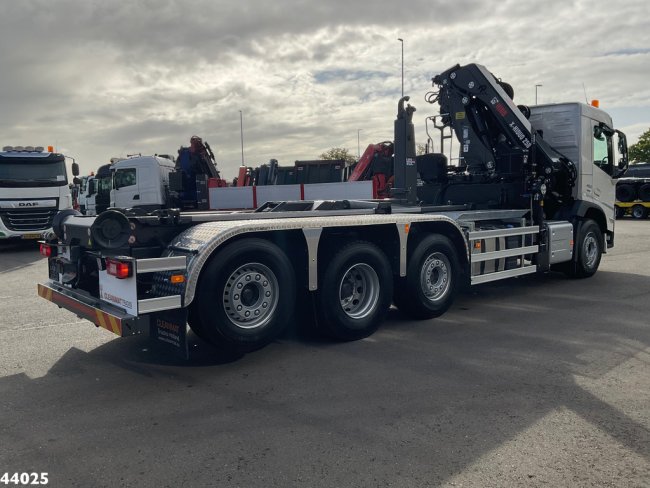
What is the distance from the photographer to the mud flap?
4.68 metres

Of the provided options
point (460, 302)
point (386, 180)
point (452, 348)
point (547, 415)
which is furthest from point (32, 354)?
point (386, 180)

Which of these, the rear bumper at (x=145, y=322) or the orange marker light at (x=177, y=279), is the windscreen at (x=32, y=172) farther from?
the orange marker light at (x=177, y=279)

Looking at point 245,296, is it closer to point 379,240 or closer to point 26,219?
point 379,240

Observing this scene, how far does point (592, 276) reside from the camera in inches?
401

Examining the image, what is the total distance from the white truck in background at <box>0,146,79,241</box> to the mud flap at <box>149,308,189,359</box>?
11.8 metres

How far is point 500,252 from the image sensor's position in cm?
779

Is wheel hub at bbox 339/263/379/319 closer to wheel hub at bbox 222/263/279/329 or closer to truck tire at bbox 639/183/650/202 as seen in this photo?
wheel hub at bbox 222/263/279/329

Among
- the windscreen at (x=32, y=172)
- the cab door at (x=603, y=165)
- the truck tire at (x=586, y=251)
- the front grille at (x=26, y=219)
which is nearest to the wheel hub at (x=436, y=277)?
the truck tire at (x=586, y=251)

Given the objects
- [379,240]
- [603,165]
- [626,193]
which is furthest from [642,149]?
[379,240]

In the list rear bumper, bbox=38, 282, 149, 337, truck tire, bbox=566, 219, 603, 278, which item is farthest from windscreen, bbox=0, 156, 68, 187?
truck tire, bbox=566, 219, 603, 278

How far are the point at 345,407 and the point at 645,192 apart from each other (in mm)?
27838

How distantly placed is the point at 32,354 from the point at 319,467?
372 centimetres

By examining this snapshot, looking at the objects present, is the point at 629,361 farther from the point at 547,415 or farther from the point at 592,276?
A: the point at 592,276

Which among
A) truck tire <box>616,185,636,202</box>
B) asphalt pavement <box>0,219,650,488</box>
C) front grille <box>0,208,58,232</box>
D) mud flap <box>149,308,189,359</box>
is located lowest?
asphalt pavement <box>0,219,650,488</box>
